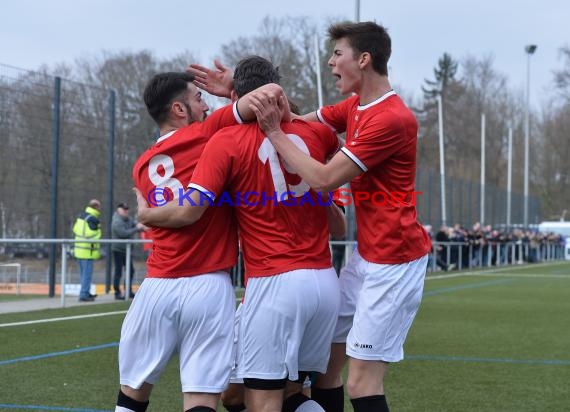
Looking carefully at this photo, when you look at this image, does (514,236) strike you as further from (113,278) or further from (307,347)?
(307,347)

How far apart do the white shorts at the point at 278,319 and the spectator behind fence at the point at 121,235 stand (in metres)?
11.8

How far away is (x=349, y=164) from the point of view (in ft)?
13.4

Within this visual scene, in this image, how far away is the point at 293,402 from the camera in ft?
14.0

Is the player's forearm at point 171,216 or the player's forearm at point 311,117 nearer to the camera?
the player's forearm at point 171,216

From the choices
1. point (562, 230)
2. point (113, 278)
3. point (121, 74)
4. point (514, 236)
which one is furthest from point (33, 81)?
point (562, 230)

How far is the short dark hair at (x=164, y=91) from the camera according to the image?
13.8 feet

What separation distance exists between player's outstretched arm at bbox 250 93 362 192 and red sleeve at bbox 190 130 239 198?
176mm

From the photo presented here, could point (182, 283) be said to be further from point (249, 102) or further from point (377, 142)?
point (377, 142)

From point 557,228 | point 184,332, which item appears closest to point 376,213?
point 184,332

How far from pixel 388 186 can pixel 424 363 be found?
4459 mm

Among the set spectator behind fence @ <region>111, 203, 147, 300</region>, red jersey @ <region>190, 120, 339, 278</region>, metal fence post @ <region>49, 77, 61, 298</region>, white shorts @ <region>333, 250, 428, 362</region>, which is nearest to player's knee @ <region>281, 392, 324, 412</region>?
white shorts @ <region>333, 250, 428, 362</region>

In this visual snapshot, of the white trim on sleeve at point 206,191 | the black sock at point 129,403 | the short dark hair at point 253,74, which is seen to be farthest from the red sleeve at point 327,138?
the black sock at point 129,403

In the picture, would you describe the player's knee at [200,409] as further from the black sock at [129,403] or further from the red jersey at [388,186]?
the red jersey at [388,186]

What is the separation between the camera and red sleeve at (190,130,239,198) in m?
3.93
